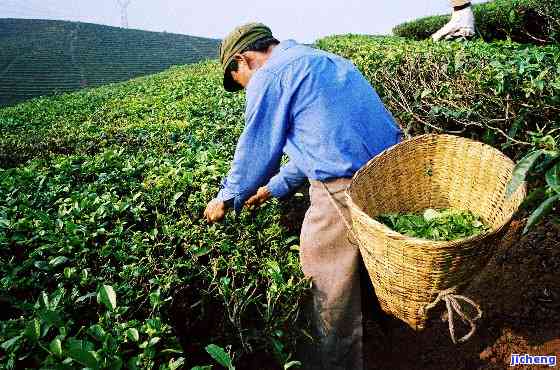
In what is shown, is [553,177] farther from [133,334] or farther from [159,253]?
[159,253]

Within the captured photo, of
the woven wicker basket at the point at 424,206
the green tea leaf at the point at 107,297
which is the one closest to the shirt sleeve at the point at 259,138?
the woven wicker basket at the point at 424,206

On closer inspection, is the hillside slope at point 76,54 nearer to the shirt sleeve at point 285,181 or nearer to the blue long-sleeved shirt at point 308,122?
the shirt sleeve at point 285,181

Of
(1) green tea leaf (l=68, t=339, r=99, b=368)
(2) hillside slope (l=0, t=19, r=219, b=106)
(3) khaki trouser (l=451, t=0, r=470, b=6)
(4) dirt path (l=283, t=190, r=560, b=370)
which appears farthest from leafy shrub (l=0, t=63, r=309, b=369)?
(2) hillside slope (l=0, t=19, r=219, b=106)

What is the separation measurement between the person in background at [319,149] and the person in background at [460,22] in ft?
14.5

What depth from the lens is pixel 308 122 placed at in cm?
215

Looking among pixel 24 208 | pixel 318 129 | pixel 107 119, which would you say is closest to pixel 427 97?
pixel 318 129

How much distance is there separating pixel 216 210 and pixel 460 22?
534cm

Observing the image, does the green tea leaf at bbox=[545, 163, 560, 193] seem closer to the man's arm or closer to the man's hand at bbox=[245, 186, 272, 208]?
the man's arm

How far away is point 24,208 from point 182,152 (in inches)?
57.5

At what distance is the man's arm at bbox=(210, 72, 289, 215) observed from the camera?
6.99 ft

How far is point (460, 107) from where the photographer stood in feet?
11.7

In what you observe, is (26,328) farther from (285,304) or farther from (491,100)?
(491,100)

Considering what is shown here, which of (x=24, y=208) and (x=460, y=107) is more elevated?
(x=460, y=107)

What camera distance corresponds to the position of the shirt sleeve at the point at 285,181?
2.49 metres
